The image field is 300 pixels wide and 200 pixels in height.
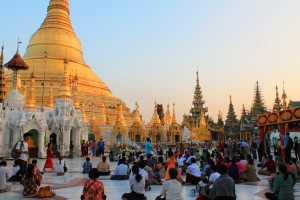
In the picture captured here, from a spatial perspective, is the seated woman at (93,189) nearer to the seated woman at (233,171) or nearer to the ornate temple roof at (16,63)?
the seated woman at (233,171)

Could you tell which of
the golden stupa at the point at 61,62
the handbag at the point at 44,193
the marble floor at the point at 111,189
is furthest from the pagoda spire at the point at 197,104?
the handbag at the point at 44,193

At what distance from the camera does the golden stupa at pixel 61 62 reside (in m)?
43.0

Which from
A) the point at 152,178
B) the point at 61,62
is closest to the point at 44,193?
the point at 152,178

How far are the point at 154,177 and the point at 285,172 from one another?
4.95 meters

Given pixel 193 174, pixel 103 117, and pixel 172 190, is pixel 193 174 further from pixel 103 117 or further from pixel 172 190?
pixel 103 117

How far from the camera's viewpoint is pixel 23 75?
43.3m

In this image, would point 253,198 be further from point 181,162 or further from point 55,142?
point 55,142

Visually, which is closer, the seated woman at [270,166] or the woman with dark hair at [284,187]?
the woman with dark hair at [284,187]

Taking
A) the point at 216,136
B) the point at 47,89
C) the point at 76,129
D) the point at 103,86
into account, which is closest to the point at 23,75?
the point at 47,89

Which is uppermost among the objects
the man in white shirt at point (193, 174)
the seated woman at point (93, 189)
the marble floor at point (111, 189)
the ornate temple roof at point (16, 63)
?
the ornate temple roof at point (16, 63)

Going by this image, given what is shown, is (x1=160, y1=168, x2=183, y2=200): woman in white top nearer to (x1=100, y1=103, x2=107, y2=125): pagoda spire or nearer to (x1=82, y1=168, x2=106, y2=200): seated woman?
(x1=82, y1=168, x2=106, y2=200): seated woman

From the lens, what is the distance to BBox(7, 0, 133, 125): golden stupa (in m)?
43.0

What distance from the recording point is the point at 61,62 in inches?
1813

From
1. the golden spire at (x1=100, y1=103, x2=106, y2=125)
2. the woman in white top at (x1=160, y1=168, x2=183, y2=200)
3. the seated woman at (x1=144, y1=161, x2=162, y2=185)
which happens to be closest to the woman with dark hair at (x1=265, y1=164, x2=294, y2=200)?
the woman in white top at (x1=160, y1=168, x2=183, y2=200)
